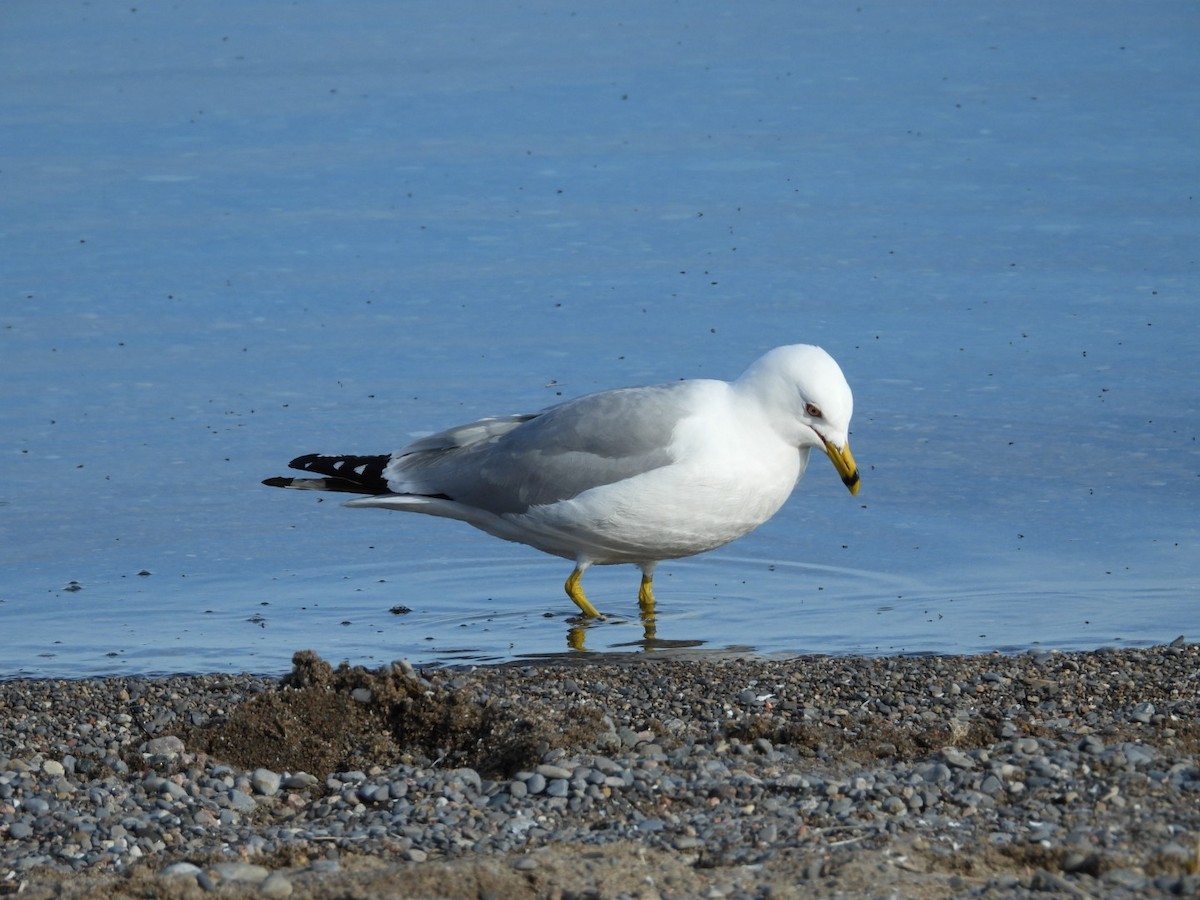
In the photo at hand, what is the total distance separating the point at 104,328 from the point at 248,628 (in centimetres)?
514

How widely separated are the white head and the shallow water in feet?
2.63

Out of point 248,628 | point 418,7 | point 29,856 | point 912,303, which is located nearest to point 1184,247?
point 912,303

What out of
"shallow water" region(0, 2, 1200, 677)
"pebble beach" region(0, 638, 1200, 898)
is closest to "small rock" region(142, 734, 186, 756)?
"pebble beach" region(0, 638, 1200, 898)

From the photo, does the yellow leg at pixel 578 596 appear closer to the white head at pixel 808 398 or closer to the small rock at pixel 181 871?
the white head at pixel 808 398

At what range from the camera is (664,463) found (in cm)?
814

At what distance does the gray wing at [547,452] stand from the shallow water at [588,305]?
1.71 ft

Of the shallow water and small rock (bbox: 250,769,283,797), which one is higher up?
the shallow water

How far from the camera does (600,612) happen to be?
8.91m

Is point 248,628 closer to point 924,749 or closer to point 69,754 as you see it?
point 69,754

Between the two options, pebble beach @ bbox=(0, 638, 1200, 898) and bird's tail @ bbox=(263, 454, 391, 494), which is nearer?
pebble beach @ bbox=(0, 638, 1200, 898)

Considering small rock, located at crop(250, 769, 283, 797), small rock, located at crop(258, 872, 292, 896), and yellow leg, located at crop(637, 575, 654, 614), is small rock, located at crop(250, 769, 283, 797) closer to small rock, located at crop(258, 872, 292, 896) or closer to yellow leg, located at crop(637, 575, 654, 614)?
small rock, located at crop(258, 872, 292, 896)

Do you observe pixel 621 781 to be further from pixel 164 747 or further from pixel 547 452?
pixel 547 452

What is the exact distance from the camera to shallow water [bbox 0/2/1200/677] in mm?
8836

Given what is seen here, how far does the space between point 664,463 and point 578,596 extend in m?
0.93
